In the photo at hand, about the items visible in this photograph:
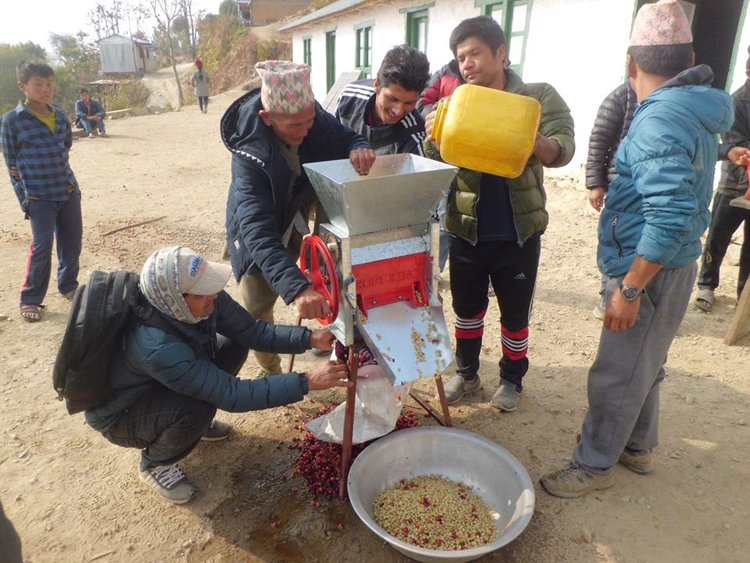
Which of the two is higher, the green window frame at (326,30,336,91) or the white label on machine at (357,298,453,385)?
the green window frame at (326,30,336,91)

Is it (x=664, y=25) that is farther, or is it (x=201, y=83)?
(x=201, y=83)

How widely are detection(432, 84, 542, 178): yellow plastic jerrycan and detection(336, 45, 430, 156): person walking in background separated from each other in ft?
1.57

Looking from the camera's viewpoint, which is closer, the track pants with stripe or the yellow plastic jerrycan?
the yellow plastic jerrycan

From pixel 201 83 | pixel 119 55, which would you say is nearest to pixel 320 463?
pixel 201 83

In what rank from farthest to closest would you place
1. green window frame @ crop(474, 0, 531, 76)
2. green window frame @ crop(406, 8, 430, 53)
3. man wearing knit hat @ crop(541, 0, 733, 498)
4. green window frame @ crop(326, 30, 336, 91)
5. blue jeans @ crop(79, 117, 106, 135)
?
green window frame @ crop(326, 30, 336, 91) → blue jeans @ crop(79, 117, 106, 135) → green window frame @ crop(406, 8, 430, 53) → green window frame @ crop(474, 0, 531, 76) → man wearing knit hat @ crop(541, 0, 733, 498)

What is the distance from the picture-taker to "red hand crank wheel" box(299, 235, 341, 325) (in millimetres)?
2041

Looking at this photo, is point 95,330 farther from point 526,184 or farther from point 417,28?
point 417,28

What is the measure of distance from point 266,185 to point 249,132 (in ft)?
0.80

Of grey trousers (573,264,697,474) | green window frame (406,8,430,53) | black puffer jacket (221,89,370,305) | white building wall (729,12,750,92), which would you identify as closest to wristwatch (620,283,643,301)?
grey trousers (573,264,697,474)

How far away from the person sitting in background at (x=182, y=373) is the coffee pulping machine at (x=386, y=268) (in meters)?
0.25

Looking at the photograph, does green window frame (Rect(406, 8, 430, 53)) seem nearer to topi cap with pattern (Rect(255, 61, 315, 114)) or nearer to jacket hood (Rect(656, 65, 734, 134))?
topi cap with pattern (Rect(255, 61, 315, 114))

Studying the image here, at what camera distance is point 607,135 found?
365 cm

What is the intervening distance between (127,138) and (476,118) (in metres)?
14.3

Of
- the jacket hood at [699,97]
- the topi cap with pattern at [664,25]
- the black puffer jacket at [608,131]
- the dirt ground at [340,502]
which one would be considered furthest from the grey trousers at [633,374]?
the black puffer jacket at [608,131]
